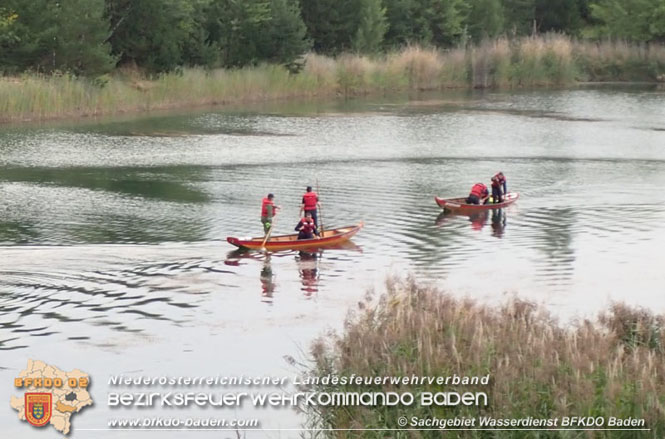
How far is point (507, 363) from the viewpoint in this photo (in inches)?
557

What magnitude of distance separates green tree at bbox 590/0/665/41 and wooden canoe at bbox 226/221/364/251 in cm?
7533

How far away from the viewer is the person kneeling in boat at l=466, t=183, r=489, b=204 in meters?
36.0

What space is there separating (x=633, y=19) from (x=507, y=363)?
93.5 m

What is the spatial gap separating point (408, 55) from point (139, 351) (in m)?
66.3

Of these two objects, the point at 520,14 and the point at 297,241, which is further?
the point at 520,14

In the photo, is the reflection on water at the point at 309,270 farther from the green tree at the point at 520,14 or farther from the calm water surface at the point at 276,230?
the green tree at the point at 520,14

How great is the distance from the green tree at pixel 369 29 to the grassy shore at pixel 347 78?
7.32ft

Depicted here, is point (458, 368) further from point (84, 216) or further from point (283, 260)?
point (84, 216)

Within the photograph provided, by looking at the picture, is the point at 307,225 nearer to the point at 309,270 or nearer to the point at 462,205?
the point at 309,270

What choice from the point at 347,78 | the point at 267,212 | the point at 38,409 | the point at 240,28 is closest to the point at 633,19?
the point at 347,78

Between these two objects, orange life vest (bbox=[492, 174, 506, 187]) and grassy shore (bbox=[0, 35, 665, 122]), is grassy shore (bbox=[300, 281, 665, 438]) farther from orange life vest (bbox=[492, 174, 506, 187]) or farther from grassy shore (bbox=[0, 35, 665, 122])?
grassy shore (bbox=[0, 35, 665, 122])

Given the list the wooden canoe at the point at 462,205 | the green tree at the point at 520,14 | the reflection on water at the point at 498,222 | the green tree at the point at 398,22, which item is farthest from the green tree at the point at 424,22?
the reflection on water at the point at 498,222

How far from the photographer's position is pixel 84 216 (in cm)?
3375

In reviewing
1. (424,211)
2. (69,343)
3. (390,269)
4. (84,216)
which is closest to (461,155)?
(424,211)
